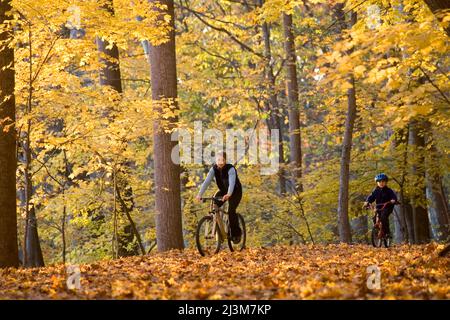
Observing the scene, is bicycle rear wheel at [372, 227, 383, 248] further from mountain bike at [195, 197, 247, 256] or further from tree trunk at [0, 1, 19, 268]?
tree trunk at [0, 1, 19, 268]

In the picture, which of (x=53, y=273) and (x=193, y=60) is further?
(x=193, y=60)

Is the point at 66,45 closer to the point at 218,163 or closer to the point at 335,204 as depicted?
the point at 218,163

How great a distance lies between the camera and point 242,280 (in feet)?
27.1

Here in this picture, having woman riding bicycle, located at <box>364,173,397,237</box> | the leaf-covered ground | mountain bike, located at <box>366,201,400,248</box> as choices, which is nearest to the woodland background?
woman riding bicycle, located at <box>364,173,397,237</box>

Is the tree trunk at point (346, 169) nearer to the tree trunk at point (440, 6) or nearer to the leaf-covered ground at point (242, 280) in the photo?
the leaf-covered ground at point (242, 280)

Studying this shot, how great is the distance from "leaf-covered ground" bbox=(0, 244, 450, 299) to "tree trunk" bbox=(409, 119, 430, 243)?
7072mm

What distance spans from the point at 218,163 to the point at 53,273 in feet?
13.7

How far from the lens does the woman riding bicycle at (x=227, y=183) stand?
1260 cm

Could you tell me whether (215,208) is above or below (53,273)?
above

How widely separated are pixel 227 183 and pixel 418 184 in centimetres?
752

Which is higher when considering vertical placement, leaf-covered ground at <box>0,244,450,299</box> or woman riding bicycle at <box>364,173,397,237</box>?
woman riding bicycle at <box>364,173,397,237</box>

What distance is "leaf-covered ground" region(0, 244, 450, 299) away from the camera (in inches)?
267
